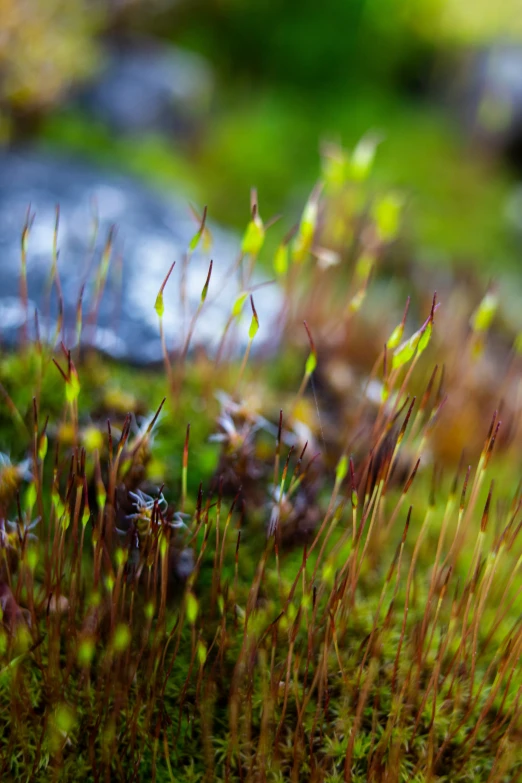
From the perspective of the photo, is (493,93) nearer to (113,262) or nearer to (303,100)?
(303,100)

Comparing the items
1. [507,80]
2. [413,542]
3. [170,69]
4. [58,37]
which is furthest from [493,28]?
[413,542]

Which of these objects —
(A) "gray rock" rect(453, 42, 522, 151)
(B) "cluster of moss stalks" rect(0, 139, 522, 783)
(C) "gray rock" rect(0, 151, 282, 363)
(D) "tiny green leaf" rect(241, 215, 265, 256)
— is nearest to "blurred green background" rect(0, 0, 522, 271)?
(A) "gray rock" rect(453, 42, 522, 151)

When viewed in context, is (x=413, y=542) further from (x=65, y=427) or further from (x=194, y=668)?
(x=65, y=427)

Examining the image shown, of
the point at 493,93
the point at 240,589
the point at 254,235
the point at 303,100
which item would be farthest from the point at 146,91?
the point at 240,589

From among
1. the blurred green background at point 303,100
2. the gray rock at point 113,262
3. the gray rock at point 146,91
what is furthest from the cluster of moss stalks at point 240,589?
the gray rock at point 146,91

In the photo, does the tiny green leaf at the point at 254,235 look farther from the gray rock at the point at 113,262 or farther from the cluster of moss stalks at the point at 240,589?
the gray rock at the point at 113,262

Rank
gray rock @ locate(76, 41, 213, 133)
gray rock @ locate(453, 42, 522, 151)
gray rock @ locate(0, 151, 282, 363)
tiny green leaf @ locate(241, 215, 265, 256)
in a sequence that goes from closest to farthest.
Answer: tiny green leaf @ locate(241, 215, 265, 256) < gray rock @ locate(0, 151, 282, 363) < gray rock @ locate(76, 41, 213, 133) < gray rock @ locate(453, 42, 522, 151)

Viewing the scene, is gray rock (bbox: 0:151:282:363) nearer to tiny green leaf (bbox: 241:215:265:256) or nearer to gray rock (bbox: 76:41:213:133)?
tiny green leaf (bbox: 241:215:265:256)
